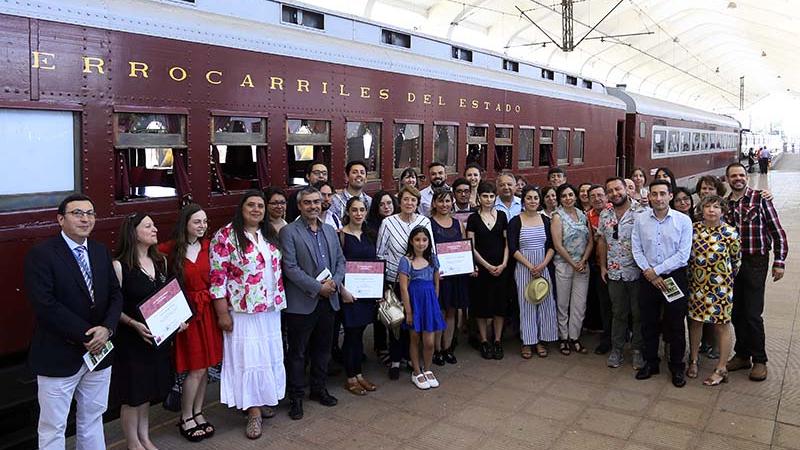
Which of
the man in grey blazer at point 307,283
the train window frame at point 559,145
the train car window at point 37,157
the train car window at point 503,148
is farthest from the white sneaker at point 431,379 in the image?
the train window frame at point 559,145

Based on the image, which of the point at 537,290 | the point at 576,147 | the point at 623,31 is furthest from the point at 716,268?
the point at 623,31

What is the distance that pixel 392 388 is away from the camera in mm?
4945

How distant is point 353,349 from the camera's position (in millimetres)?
4820

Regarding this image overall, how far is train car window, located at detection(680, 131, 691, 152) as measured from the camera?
17.9 meters

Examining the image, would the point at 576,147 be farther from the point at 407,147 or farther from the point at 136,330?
the point at 136,330

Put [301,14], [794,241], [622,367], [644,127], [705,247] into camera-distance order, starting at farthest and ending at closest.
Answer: [644,127] < [794,241] < [301,14] < [622,367] < [705,247]

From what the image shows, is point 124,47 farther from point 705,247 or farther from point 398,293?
point 705,247

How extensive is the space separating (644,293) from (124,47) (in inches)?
163

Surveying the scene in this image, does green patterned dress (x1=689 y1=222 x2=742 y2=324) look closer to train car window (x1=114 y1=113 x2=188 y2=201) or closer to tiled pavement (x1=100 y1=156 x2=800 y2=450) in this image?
tiled pavement (x1=100 y1=156 x2=800 y2=450)

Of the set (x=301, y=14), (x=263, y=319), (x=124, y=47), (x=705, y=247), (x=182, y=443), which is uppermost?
(x=301, y=14)

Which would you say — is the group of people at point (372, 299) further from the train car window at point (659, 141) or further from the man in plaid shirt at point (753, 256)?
the train car window at point (659, 141)

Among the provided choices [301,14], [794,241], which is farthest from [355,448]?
[794,241]

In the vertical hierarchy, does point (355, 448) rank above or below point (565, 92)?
below

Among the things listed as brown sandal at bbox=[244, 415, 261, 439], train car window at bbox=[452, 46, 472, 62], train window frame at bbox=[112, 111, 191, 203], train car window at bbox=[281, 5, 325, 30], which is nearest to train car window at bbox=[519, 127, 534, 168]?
train car window at bbox=[452, 46, 472, 62]
